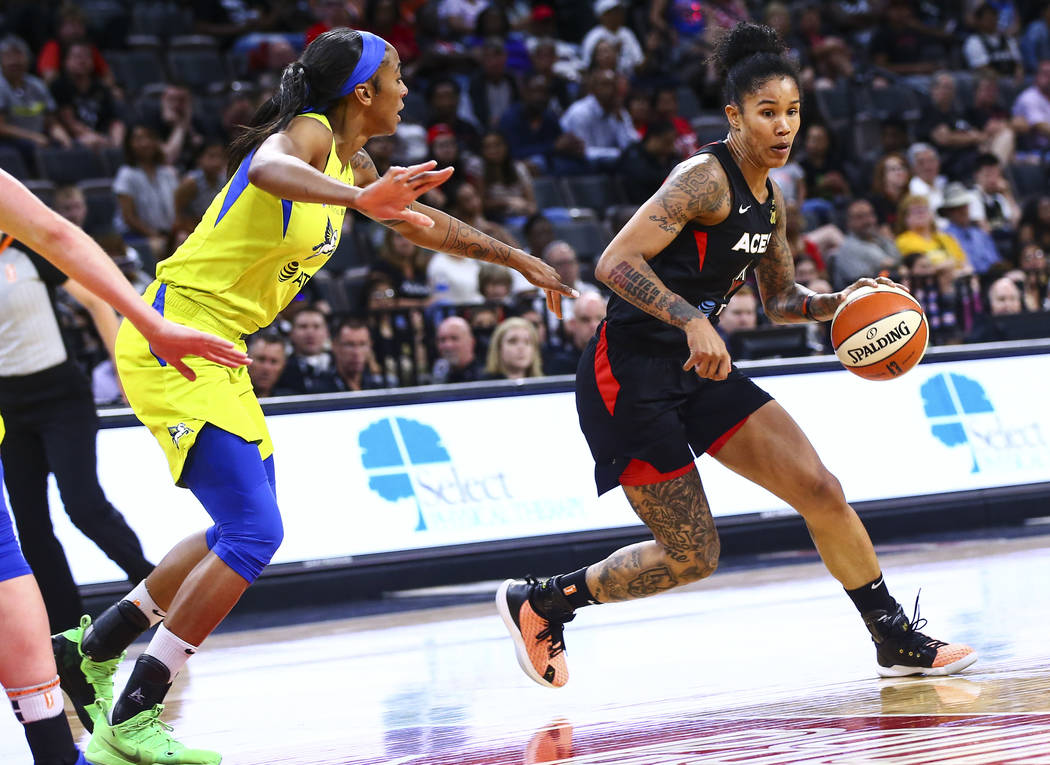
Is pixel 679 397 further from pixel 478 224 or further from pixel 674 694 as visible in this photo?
pixel 478 224

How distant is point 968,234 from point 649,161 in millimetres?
2949

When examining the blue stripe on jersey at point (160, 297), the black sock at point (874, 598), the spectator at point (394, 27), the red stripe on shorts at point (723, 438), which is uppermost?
the spectator at point (394, 27)

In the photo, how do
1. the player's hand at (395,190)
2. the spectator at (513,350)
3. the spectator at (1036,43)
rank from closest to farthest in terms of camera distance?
the player's hand at (395,190)
the spectator at (513,350)
the spectator at (1036,43)

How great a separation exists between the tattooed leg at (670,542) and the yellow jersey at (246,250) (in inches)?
54.1

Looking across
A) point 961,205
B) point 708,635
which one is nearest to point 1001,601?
point 708,635

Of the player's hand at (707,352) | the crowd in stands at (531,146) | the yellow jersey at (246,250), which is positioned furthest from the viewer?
the crowd in stands at (531,146)

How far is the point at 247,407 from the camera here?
4.09 metres

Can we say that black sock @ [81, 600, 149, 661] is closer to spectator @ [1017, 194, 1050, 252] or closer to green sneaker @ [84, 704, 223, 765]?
green sneaker @ [84, 704, 223, 765]

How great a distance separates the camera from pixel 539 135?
45.0 feet

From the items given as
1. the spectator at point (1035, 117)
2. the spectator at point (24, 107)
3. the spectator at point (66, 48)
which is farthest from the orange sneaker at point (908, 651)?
the spectator at point (1035, 117)

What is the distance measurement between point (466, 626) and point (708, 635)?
1.38 meters

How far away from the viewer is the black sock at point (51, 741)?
10.2 feet

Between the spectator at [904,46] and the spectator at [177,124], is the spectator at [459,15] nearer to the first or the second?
the spectator at [177,124]

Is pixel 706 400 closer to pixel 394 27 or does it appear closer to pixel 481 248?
pixel 481 248
